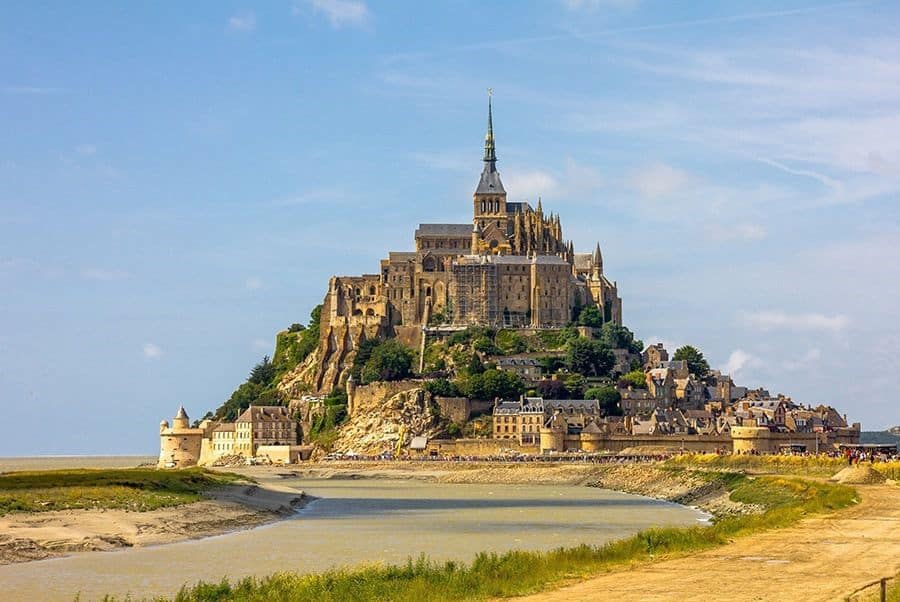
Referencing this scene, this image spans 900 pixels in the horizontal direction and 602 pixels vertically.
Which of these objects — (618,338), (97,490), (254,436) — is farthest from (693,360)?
(97,490)

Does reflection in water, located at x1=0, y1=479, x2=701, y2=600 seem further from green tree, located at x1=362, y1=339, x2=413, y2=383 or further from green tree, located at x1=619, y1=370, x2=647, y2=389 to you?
green tree, located at x1=619, y1=370, x2=647, y2=389

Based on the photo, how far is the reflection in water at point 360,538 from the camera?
38.7 metres

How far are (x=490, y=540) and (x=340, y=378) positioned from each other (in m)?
94.4

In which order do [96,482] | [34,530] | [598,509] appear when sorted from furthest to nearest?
[598,509] < [96,482] < [34,530]

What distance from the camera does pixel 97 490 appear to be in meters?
60.7

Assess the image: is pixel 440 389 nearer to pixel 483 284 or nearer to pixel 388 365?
pixel 388 365

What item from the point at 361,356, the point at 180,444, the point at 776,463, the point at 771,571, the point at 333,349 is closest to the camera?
the point at 771,571

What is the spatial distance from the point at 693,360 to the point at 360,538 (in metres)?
102

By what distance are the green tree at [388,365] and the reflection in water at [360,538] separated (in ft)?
154

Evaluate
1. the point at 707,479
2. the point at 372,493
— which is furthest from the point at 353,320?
the point at 707,479

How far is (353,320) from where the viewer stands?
150 metres

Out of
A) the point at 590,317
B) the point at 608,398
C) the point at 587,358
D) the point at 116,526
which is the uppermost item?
the point at 590,317

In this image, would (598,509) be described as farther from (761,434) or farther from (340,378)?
(340,378)

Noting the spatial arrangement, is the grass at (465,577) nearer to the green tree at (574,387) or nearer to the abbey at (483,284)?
the green tree at (574,387)
